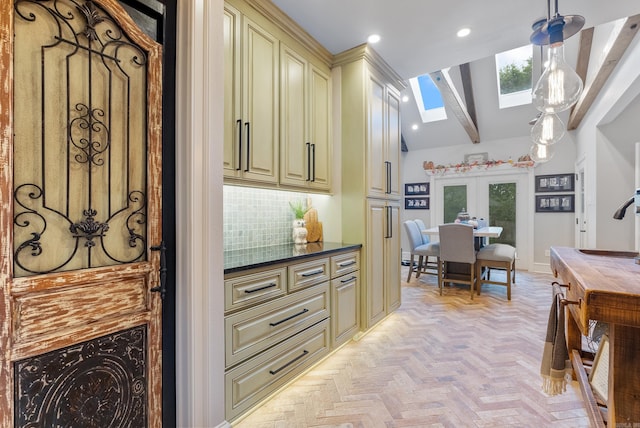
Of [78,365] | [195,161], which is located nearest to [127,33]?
[195,161]

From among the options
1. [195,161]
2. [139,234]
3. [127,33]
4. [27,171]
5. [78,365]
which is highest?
[127,33]

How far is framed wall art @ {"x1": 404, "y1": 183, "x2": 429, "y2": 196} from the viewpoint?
6.91 m

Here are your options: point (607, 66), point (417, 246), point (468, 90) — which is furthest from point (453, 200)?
point (607, 66)

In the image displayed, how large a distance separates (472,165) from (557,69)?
5.06 metres

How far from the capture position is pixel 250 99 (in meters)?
2.01

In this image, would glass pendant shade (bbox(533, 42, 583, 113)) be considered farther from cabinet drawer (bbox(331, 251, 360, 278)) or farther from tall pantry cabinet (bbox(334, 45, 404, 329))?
cabinet drawer (bbox(331, 251, 360, 278))

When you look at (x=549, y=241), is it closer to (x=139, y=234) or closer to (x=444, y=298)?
(x=444, y=298)

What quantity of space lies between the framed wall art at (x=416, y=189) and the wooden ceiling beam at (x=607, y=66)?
2892 mm

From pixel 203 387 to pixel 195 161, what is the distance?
3.64 feet

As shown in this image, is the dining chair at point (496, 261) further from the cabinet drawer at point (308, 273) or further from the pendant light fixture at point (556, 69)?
the cabinet drawer at point (308, 273)

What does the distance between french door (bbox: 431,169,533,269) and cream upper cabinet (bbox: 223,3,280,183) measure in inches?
218

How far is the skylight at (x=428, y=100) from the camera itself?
231 inches

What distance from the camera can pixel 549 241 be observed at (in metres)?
5.55

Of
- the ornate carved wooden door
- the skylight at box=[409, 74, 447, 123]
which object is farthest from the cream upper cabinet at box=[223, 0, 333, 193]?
the skylight at box=[409, 74, 447, 123]
